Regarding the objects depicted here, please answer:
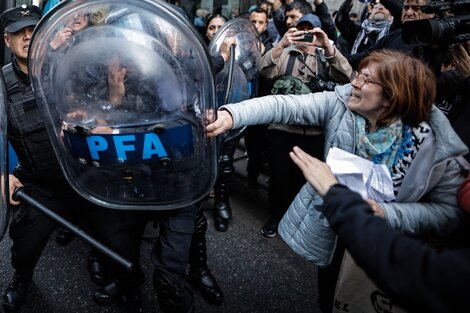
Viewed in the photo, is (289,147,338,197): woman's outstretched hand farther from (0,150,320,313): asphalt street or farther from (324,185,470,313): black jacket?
(0,150,320,313): asphalt street

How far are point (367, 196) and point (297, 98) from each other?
52cm

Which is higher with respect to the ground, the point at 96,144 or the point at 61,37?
the point at 61,37

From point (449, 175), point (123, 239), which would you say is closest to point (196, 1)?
point (123, 239)

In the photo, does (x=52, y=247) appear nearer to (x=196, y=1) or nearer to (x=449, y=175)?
(x=449, y=175)

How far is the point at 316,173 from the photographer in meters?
1.19

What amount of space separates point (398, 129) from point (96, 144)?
115cm

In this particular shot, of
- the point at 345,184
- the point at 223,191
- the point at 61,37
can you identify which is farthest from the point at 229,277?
the point at 61,37

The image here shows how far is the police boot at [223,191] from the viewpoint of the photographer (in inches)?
116

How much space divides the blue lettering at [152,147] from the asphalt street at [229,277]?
51.6 inches

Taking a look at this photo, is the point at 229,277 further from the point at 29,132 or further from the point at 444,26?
the point at 444,26

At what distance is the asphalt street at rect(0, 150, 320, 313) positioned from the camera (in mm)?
2211

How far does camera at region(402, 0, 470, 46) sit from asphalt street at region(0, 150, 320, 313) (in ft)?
5.48

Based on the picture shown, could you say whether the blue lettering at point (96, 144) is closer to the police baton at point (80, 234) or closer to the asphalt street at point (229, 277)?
the police baton at point (80, 234)

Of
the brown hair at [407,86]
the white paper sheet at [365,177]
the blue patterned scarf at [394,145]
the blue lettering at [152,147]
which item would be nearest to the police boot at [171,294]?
the blue lettering at [152,147]
